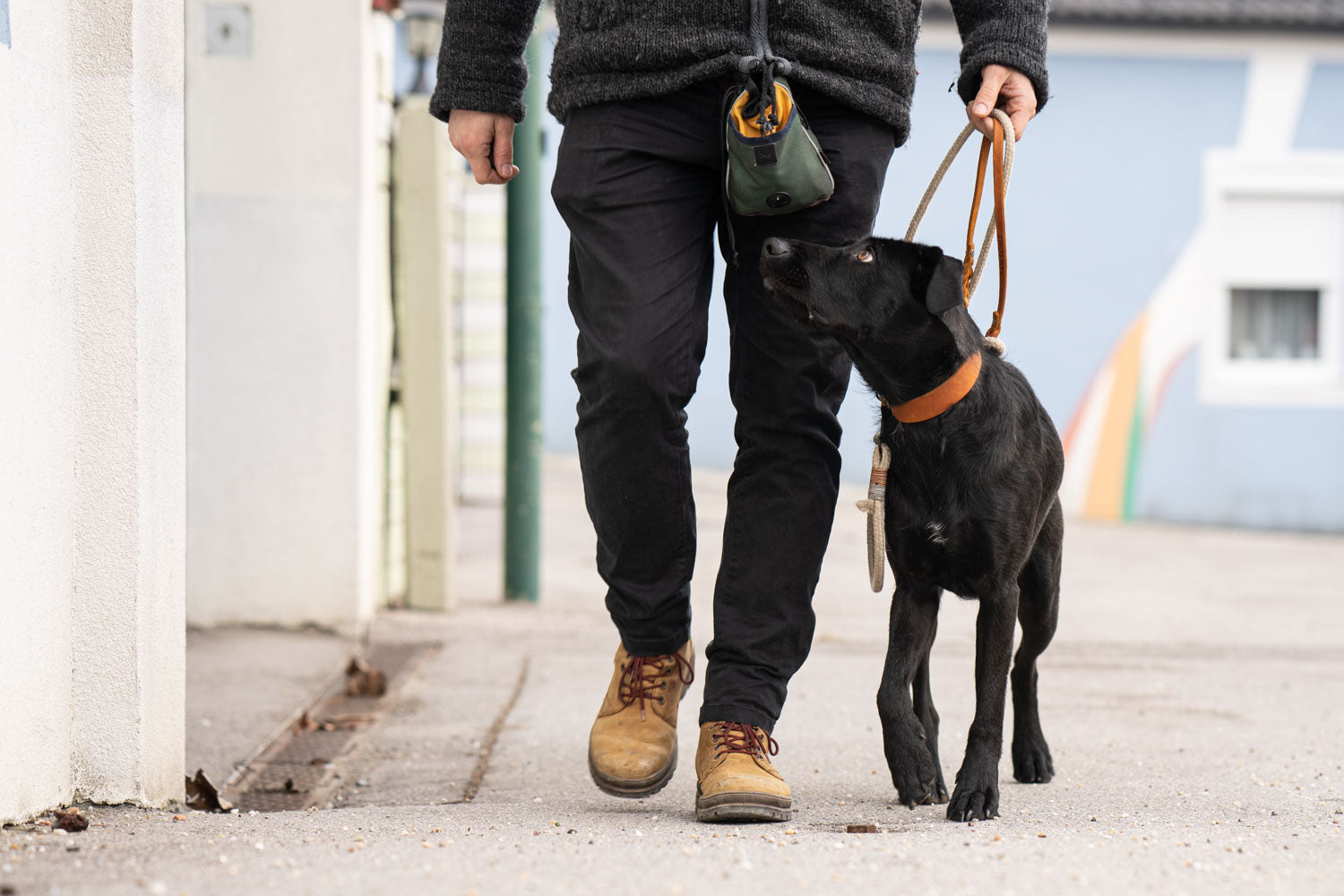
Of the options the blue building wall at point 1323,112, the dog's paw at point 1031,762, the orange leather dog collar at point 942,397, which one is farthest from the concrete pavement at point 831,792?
the blue building wall at point 1323,112

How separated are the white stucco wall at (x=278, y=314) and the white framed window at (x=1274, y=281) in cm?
955

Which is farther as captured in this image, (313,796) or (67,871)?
(313,796)

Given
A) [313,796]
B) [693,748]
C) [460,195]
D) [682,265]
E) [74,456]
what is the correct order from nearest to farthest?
[74,456]
[682,265]
[313,796]
[693,748]
[460,195]

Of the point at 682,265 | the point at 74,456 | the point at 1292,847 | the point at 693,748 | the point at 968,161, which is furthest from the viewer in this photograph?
the point at 968,161

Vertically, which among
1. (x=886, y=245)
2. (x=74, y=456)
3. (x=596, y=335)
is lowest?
(x=74, y=456)

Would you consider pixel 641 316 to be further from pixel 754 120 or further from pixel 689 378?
pixel 754 120

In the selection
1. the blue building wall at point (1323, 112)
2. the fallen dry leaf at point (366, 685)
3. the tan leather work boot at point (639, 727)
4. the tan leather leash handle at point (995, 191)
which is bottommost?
the fallen dry leaf at point (366, 685)

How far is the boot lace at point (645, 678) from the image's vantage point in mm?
2729

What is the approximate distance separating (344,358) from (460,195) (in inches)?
262

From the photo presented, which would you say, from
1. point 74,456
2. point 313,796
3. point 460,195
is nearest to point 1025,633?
point 313,796

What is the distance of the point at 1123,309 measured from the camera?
12617mm

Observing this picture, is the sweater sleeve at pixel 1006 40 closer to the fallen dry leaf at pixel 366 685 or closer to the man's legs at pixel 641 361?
the man's legs at pixel 641 361

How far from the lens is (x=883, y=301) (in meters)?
2.73

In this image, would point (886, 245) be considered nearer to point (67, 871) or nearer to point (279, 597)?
point (67, 871)
